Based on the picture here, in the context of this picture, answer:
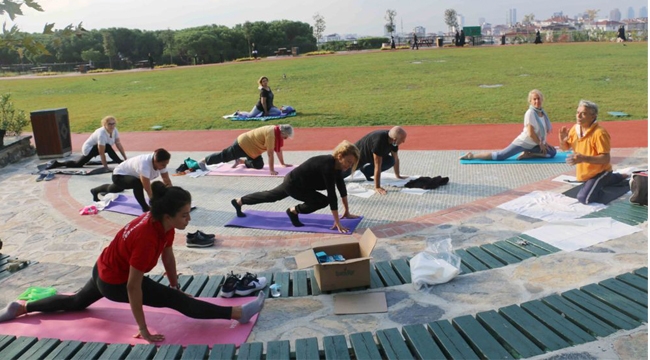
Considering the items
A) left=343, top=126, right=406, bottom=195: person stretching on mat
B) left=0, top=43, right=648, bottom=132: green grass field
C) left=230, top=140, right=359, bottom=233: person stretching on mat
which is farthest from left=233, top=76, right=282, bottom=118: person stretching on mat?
left=230, top=140, right=359, bottom=233: person stretching on mat

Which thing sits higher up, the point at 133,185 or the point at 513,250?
the point at 133,185

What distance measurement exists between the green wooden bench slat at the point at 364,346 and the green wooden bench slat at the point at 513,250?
97.2 inches

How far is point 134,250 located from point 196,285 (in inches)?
61.7

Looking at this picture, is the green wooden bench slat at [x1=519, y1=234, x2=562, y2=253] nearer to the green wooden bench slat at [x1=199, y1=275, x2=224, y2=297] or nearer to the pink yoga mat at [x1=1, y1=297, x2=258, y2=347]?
the pink yoga mat at [x1=1, y1=297, x2=258, y2=347]

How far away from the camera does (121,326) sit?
17.2ft

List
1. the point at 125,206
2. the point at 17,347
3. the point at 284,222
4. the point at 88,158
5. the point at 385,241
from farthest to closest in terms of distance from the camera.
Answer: the point at 88,158
the point at 125,206
the point at 284,222
the point at 385,241
the point at 17,347

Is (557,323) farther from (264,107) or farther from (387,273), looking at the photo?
(264,107)

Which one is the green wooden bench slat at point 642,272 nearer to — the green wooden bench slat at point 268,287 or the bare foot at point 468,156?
the green wooden bench slat at point 268,287

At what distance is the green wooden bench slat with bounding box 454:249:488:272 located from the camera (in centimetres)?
612

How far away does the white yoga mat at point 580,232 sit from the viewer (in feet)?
21.6

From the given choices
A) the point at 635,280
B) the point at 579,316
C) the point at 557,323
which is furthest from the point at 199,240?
the point at 635,280

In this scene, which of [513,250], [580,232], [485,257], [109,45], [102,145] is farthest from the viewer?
[109,45]

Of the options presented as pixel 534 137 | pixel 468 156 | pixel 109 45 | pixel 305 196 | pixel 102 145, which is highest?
pixel 109 45

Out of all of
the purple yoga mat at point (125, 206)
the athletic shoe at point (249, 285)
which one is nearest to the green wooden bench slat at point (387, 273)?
the athletic shoe at point (249, 285)
